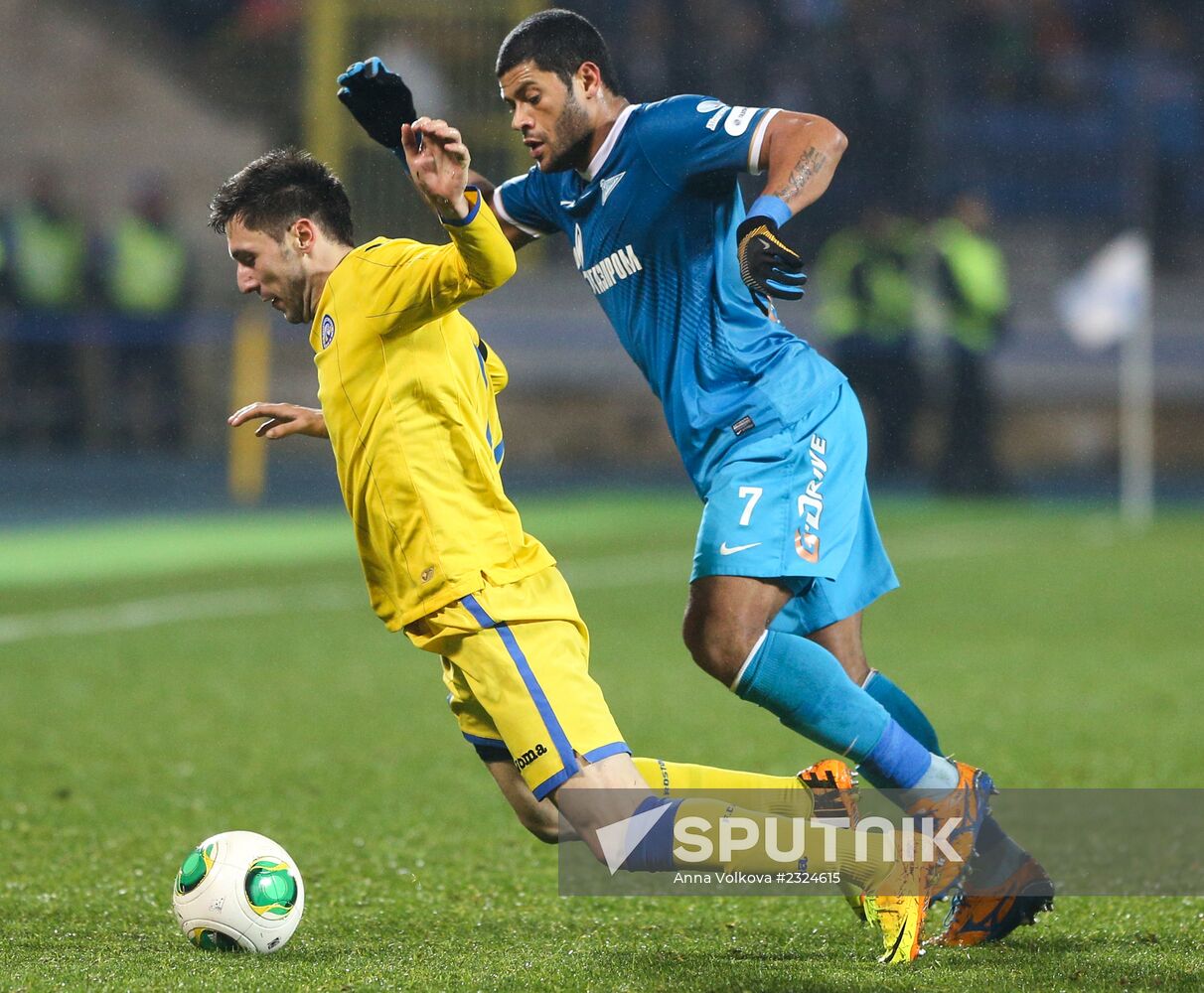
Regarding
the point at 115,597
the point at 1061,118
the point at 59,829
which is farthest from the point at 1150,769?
the point at 1061,118

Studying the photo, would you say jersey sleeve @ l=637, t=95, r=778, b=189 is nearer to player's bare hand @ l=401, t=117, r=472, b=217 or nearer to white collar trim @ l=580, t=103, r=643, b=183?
white collar trim @ l=580, t=103, r=643, b=183

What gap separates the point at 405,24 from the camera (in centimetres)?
1880

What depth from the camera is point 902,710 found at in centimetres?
412

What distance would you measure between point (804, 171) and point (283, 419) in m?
1.20

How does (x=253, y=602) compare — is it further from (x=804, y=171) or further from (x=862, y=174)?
(x=862, y=174)

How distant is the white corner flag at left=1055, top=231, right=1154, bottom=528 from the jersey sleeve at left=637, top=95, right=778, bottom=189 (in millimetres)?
11669

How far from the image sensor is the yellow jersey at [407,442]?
352cm

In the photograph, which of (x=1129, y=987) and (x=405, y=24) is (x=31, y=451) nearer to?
(x=405, y=24)

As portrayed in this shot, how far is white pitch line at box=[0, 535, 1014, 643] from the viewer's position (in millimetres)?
9438

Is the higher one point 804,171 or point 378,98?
point 378,98

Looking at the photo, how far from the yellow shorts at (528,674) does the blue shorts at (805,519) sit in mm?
444

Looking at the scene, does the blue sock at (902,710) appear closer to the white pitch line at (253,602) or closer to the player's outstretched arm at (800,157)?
the player's outstretched arm at (800,157)

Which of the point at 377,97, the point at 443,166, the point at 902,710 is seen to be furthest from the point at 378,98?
the point at 902,710

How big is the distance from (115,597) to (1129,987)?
814 centimetres
